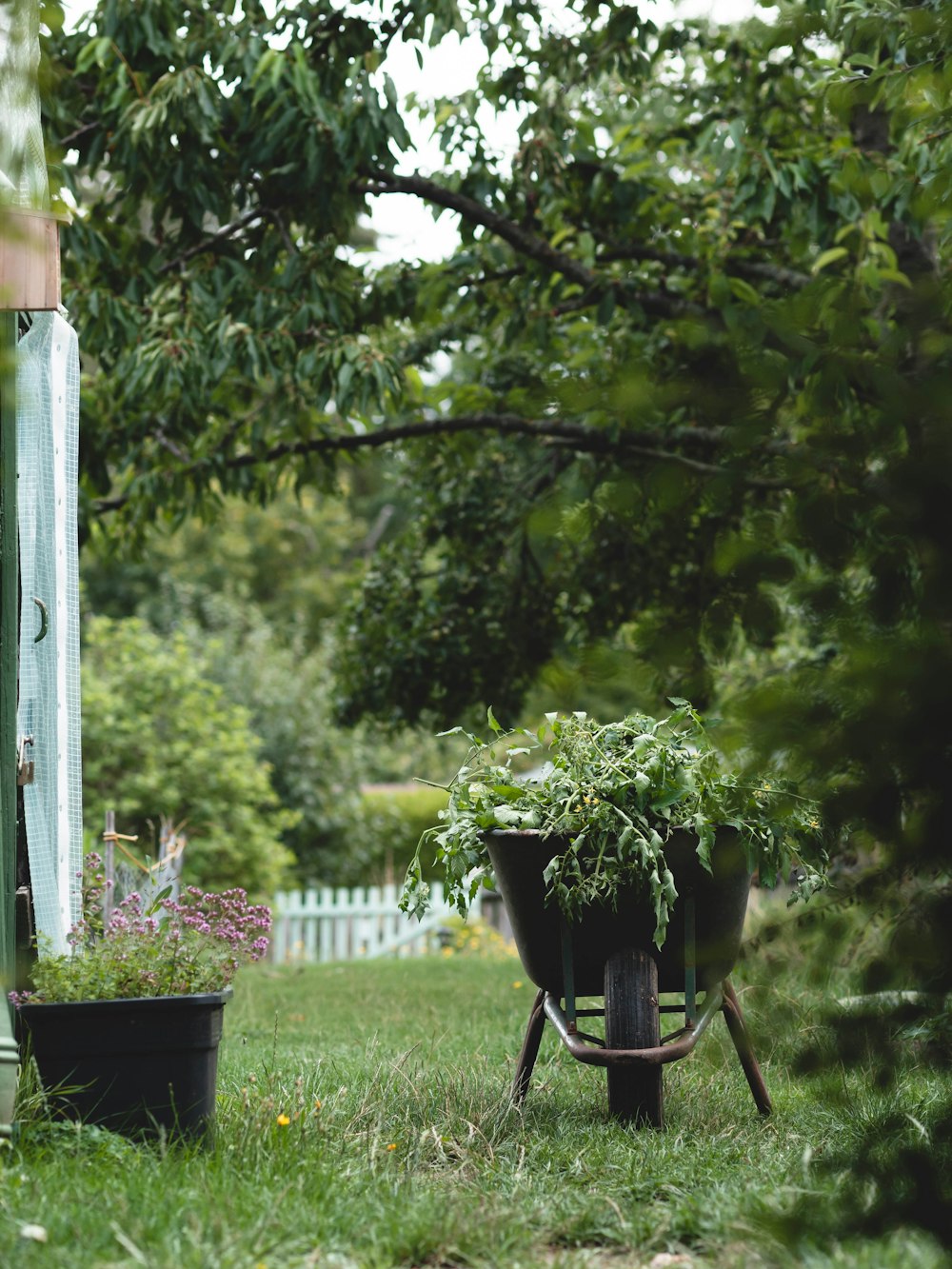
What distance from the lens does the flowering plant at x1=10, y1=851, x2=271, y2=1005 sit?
3.10m

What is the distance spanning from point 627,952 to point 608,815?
0.40 metres

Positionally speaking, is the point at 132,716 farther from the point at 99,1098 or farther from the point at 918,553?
the point at 918,553

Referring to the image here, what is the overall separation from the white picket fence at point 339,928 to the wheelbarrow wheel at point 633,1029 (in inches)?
318

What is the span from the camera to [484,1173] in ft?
9.47

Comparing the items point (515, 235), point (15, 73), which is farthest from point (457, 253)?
point (15, 73)

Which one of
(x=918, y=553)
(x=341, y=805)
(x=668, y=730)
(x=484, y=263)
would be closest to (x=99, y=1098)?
(x=668, y=730)

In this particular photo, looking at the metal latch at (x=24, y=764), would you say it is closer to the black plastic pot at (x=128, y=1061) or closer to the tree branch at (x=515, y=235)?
the black plastic pot at (x=128, y=1061)

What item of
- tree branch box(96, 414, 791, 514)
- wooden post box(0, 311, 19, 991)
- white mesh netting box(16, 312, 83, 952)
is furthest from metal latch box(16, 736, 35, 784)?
tree branch box(96, 414, 791, 514)

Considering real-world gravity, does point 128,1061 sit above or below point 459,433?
below

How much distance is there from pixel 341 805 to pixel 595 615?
6293 millimetres

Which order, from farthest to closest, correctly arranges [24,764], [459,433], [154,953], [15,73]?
[459,433] → [24,764] → [154,953] → [15,73]

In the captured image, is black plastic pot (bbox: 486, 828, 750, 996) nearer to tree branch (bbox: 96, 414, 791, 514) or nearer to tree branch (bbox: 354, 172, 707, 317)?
→ tree branch (bbox: 96, 414, 791, 514)

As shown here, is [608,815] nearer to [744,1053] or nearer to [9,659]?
[744,1053]

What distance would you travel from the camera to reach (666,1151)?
3.09 m
